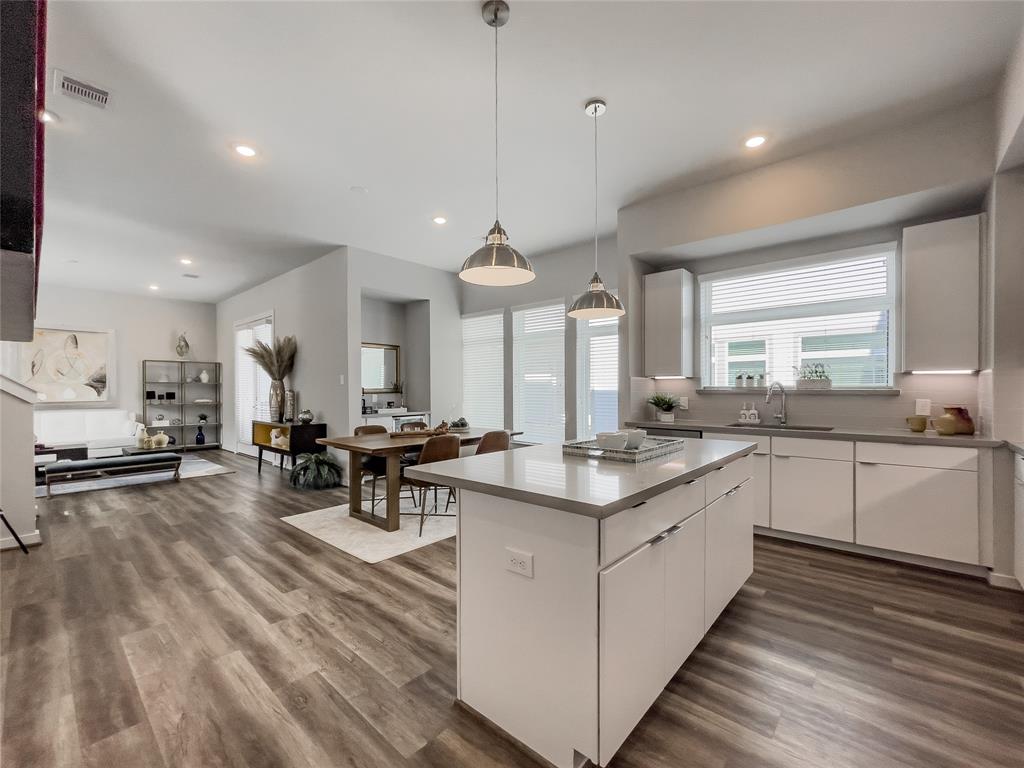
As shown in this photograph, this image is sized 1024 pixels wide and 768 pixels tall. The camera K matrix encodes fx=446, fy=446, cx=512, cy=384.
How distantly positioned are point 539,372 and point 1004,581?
436 centimetres

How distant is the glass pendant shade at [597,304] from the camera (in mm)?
2830

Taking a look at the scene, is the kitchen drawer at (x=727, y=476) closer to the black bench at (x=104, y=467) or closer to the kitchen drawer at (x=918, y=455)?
the kitchen drawer at (x=918, y=455)

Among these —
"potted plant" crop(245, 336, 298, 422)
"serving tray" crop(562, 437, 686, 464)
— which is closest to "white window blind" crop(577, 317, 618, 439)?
"serving tray" crop(562, 437, 686, 464)

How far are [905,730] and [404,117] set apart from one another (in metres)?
3.83

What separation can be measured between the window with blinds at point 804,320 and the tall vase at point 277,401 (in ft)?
18.4

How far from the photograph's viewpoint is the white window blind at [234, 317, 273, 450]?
7410 mm

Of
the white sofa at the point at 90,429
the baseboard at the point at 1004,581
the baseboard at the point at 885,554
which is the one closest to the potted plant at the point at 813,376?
the baseboard at the point at 885,554

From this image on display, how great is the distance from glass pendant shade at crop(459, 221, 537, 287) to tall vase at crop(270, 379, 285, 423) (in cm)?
511

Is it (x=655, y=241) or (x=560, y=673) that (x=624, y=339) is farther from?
(x=560, y=673)

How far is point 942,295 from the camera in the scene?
3.06m

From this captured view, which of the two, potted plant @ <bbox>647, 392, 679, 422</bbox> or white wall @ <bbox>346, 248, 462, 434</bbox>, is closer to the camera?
potted plant @ <bbox>647, 392, 679, 422</bbox>

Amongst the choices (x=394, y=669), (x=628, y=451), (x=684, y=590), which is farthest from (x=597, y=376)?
(x=394, y=669)

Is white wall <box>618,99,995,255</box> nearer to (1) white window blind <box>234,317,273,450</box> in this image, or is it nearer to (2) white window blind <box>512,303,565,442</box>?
(2) white window blind <box>512,303,565,442</box>

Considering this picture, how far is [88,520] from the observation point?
13.6 feet
